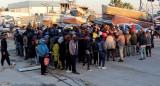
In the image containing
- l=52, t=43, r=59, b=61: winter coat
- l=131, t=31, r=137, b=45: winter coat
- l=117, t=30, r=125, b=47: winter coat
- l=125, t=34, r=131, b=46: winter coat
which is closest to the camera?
l=52, t=43, r=59, b=61: winter coat

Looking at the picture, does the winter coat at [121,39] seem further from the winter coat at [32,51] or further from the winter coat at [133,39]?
the winter coat at [32,51]

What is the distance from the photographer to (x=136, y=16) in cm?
2809

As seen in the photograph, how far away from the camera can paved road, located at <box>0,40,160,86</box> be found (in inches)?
299

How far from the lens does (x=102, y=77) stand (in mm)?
8336

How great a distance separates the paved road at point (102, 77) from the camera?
7582 millimetres

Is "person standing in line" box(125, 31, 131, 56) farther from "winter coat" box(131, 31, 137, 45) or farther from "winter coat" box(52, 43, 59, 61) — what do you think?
"winter coat" box(52, 43, 59, 61)

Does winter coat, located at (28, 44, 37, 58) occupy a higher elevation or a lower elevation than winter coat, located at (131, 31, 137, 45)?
lower

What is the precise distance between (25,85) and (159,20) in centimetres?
2255

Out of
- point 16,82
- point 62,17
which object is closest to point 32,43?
point 16,82

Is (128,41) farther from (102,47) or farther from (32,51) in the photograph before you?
(32,51)

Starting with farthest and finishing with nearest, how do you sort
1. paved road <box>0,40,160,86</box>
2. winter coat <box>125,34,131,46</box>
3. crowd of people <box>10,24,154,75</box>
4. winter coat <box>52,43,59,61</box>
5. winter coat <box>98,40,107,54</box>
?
winter coat <box>125,34,131,46</box>
winter coat <box>98,40,107,54</box>
winter coat <box>52,43,59,61</box>
crowd of people <box>10,24,154,75</box>
paved road <box>0,40,160,86</box>

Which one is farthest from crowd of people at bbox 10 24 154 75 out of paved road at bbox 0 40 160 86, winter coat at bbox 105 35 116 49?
paved road at bbox 0 40 160 86

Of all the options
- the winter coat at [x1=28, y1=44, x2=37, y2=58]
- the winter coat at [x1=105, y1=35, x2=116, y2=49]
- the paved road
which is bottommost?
the paved road

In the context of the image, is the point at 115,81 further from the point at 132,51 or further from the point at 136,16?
the point at 136,16
